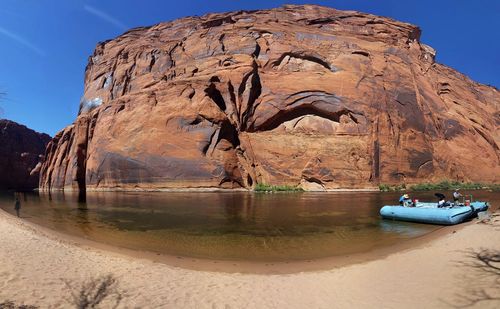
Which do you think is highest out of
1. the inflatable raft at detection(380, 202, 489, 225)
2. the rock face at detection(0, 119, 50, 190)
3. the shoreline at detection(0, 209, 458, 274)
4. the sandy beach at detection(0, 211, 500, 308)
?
the rock face at detection(0, 119, 50, 190)

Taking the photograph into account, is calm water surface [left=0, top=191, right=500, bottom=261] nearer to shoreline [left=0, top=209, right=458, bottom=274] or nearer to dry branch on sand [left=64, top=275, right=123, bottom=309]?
shoreline [left=0, top=209, right=458, bottom=274]

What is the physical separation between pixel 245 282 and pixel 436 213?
13284 millimetres

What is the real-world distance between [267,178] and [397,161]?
59.7 ft

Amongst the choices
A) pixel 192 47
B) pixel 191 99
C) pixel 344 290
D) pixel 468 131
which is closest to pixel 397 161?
pixel 468 131

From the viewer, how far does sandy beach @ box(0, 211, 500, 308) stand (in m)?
6.81

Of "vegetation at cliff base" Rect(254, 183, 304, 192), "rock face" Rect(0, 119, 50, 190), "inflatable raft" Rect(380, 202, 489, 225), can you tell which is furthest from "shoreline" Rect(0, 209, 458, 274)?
"rock face" Rect(0, 119, 50, 190)

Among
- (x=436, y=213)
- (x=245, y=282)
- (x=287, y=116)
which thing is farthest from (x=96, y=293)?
(x=287, y=116)

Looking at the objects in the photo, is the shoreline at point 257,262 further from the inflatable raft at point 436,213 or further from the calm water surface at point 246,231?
the inflatable raft at point 436,213

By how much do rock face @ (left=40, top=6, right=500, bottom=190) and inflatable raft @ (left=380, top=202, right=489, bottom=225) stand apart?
25.9 meters

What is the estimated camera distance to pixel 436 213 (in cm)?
1762

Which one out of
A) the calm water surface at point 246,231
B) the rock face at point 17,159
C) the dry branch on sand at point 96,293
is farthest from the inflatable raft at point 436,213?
the rock face at point 17,159

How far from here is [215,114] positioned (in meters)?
48.1

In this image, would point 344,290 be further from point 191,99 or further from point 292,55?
point 292,55

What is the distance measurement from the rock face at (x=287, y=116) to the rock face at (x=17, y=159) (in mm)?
39733
